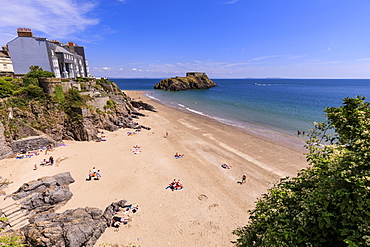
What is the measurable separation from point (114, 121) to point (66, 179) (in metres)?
21.1

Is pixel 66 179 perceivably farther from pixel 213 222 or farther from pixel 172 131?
pixel 172 131

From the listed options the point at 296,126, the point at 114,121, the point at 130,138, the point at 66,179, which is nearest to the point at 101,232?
the point at 66,179

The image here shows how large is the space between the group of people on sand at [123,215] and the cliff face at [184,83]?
13315 cm

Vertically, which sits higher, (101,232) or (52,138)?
(52,138)

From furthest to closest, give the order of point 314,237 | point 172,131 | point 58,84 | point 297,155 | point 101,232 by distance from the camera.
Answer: point 172,131 < point 58,84 < point 297,155 < point 101,232 < point 314,237

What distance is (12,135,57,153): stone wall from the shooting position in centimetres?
2342

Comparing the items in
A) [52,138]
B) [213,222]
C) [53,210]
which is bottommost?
[213,222]

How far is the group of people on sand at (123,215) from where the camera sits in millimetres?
13880

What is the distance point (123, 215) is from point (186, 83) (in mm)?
145091

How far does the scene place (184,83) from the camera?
5960 inches

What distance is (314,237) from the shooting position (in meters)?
4.95

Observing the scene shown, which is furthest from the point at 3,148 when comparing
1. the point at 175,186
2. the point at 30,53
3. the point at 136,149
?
the point at 30,53

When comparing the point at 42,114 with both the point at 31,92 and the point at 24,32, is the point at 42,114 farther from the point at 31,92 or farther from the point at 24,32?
the point at 24,32

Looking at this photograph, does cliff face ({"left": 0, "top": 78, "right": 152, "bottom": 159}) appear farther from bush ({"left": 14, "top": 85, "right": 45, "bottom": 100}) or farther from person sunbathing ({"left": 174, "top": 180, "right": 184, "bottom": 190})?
person sunbathing ({"left": 174, "top": 180, "right": 184, "bottom": 190})
